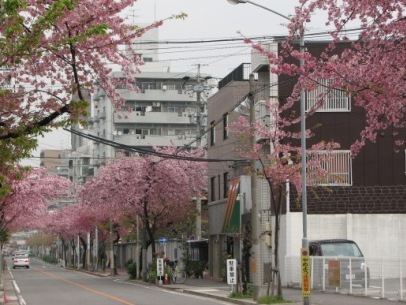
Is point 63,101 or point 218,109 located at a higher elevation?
point 218,109

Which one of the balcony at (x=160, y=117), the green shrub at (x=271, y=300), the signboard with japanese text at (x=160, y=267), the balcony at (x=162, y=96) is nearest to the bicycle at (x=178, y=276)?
the signboard with japanese text at (x=160, y=267)

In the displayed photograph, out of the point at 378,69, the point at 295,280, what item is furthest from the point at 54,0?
the point at 295,280

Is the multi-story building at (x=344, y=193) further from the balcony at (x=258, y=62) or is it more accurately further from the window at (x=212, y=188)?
the window at (x=212, y=188)

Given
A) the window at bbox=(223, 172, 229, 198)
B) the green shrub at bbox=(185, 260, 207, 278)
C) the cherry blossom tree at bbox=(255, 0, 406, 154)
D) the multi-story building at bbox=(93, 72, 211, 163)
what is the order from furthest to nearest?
1. the multi-story building at bbox=(93, 72, 211, 163)
2. the green shrub at bbox=(185, 260, 207, 278)
3. the window at bbox=(223, 172, 229, 198)
4. the cherry blossom tree at bbox=(255, 0, 406, 154)

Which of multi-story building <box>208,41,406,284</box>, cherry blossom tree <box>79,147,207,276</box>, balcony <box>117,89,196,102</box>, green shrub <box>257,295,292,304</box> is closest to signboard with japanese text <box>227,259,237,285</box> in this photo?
green shrub <box>257,295,292,304</box>

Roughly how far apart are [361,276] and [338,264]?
1.28 meters

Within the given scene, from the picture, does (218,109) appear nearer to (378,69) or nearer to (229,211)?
(229,211)

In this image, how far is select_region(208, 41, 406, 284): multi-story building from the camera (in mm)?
34219

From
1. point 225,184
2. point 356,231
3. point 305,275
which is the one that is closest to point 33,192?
point 225,184

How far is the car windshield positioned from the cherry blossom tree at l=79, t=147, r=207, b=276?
14754mm

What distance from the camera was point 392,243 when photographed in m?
34.2

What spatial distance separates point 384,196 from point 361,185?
1.73 metres

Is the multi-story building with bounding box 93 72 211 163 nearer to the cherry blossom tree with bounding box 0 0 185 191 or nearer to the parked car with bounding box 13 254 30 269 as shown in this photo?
the parked car with bounding box 13 254 30 269

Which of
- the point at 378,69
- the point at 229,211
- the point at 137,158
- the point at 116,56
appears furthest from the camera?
the point at 137,158
